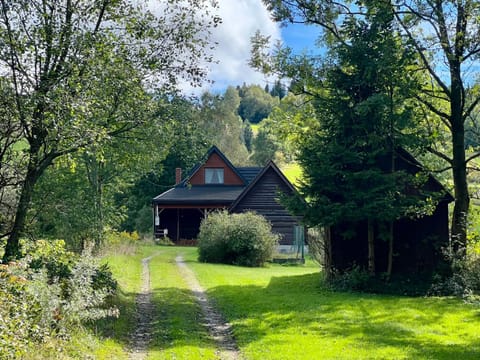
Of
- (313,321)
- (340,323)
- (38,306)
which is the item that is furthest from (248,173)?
(38,306)

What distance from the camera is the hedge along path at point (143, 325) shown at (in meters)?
8.93

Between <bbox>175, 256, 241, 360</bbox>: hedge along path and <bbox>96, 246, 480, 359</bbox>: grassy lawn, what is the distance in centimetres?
17

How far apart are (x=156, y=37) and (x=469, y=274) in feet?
38.7

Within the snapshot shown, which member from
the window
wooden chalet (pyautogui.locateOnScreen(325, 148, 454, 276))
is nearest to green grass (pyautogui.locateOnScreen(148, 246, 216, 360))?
wooden chalet (pyautogui.locateOnScreen(325, 148, 454, 276))

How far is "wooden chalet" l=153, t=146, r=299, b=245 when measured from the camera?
116 feet

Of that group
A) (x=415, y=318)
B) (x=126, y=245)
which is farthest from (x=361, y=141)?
(x=126, y=245)

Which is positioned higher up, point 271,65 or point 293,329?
point 271,65

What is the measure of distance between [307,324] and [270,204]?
24.3 meters

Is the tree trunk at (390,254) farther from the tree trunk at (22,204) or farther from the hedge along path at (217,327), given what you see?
the tree trunk at (22,204)

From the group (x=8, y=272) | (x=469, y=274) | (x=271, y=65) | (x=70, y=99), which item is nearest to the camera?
(x=8, y=272)

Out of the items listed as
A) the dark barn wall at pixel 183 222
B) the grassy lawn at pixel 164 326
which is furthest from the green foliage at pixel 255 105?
the grassy lawn at pixel 164 326

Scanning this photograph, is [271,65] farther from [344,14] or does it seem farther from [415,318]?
[415,318]

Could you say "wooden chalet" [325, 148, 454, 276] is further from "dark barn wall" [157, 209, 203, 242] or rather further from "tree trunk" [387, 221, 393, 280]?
"dark barn wall" [157, 209, 203, 242]

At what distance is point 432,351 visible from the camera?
905cm
